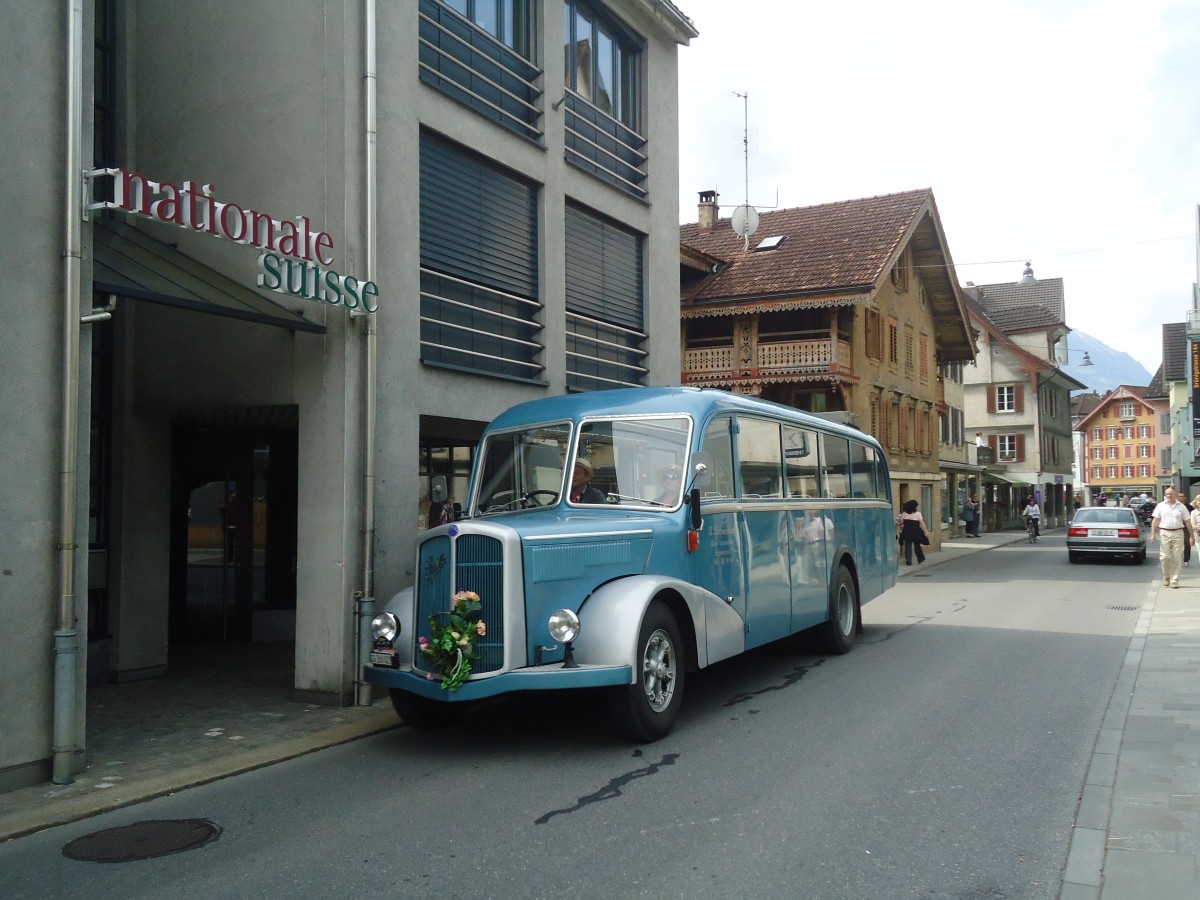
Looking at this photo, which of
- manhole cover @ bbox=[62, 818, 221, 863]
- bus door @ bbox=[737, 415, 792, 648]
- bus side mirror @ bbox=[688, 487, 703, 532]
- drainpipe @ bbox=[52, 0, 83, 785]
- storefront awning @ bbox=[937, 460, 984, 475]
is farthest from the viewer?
storefront awning @ bbox=[937, 460, 984, 475]

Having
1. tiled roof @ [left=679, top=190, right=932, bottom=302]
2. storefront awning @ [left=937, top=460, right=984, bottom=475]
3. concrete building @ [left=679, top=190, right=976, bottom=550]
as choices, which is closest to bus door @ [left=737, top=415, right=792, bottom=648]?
concrete building @ [left=679, top=190, right=976, bottom=550]

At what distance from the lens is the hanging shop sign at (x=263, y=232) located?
281 inches

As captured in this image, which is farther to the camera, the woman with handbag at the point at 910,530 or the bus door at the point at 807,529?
the woman with handbag at the point at 910,530

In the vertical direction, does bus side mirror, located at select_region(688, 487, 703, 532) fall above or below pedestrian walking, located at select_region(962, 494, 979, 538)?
above

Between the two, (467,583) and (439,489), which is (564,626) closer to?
(467,583)

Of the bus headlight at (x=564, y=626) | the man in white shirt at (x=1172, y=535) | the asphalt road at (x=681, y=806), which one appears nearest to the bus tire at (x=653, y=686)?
the asphalt road at (x=681, y=806)

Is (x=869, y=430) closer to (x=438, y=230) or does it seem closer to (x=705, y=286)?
(x=705, y=286)

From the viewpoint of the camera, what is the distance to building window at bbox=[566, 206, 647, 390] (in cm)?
1391

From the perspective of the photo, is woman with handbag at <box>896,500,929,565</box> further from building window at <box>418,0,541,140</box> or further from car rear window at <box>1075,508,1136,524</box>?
building window at <box>418,0,541,140</box>

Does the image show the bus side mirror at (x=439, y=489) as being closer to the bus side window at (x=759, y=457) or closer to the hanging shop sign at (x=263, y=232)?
the hanging shop sign at (x=263, y=232)

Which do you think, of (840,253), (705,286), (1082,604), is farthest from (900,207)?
(1082,604)

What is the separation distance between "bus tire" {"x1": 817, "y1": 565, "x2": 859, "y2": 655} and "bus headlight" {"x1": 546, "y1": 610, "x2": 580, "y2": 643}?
5255 millimetres

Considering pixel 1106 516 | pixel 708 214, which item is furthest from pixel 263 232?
pixel 708 214

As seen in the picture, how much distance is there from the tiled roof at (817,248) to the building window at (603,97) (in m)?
14.3
